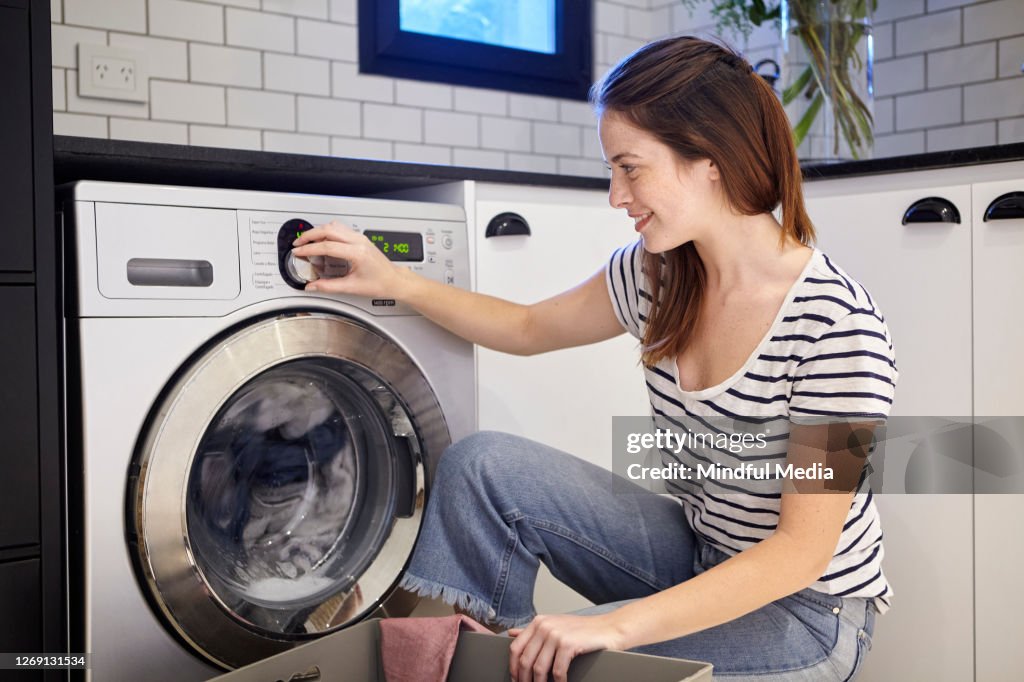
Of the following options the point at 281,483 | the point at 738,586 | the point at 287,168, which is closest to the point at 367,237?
the point at 287,168

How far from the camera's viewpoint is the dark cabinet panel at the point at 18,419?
4.28 ft

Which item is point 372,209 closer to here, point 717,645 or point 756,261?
point 756,261

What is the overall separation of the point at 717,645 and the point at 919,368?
708 millimetres

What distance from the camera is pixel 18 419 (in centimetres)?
132

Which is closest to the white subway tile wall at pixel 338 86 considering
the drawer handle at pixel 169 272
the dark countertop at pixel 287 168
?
the dark countertop at pixel 287 168

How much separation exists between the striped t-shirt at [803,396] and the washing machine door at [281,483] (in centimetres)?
46

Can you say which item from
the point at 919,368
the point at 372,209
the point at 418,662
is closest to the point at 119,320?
the point at 372,209

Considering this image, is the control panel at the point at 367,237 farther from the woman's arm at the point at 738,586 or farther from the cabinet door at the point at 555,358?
the woman's arm at the point at 738,586

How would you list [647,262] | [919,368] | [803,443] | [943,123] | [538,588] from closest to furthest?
1. [803,443]
2. [647,262]
3. [919,368]
4. [538,588]
5. [943,123]

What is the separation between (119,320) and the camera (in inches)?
52.9

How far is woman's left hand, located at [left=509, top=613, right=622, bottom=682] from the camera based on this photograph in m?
1.08

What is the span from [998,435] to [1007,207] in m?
0.37

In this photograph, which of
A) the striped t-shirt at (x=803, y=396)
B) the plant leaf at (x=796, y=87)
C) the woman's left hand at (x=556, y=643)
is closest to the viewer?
the woman's left hand at (x=556, y=643)

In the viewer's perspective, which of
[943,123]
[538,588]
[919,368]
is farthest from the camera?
[943,123]
